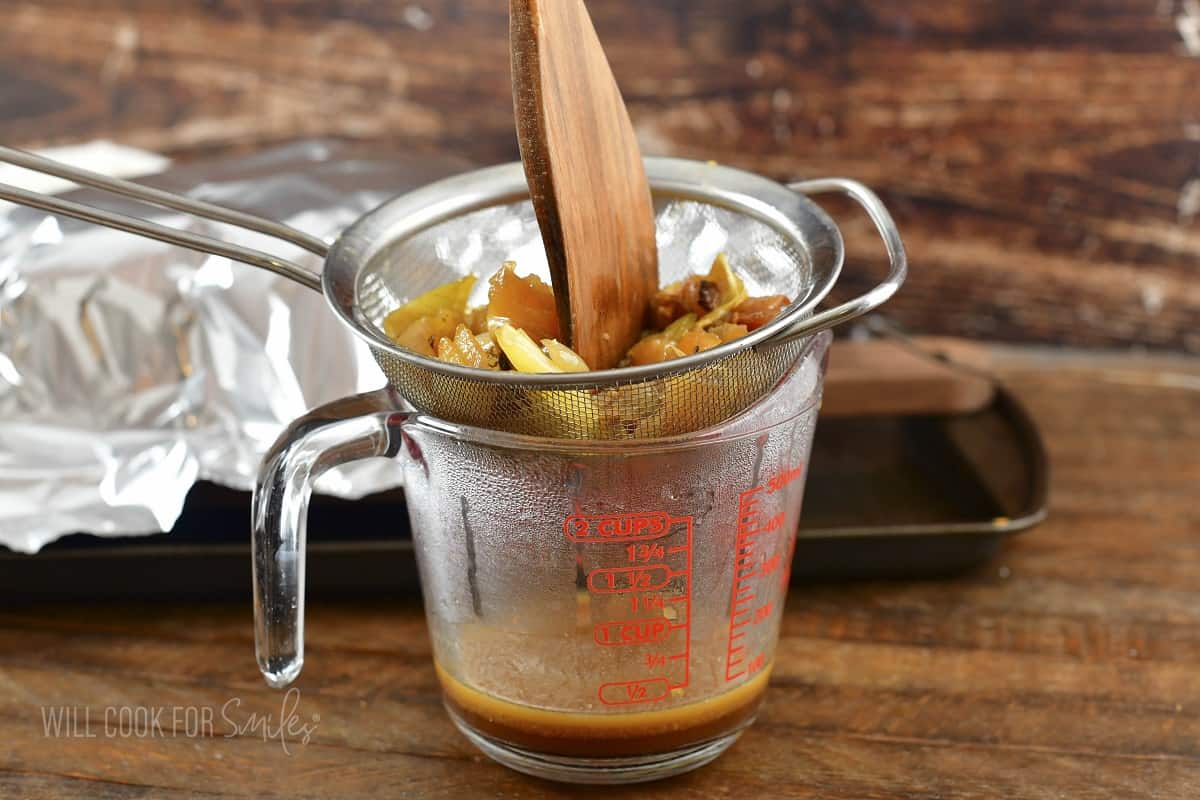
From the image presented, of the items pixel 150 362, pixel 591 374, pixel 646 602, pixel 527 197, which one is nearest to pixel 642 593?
pixel 646 602

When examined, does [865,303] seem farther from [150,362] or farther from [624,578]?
[150,362]

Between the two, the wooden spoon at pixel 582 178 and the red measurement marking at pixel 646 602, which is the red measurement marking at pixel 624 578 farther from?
the wooden spoon at pixel 582 178

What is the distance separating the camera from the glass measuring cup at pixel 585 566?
1.91 feet

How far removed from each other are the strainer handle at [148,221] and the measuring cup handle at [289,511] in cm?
8

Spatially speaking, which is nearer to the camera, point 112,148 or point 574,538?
point 574,538

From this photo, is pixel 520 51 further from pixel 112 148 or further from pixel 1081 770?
pixel 112 148

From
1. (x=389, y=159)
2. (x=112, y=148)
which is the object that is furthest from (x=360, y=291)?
(x=112, y=148)

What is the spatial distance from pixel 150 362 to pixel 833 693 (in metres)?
0.51

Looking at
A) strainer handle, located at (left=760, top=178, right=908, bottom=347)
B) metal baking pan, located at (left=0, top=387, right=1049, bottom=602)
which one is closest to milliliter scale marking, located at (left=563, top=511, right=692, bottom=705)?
strainer handle, located at (left=760, top=178, right=908, bottom=347)

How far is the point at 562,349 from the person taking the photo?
0.59 m

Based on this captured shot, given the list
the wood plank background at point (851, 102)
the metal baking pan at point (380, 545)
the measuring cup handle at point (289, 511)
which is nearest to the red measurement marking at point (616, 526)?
the measuring cup handle at point (289, 511)

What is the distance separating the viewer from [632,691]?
0.62 metres

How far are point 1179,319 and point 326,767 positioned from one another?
0.99 metres

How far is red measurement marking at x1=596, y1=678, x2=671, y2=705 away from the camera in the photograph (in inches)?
24.4
